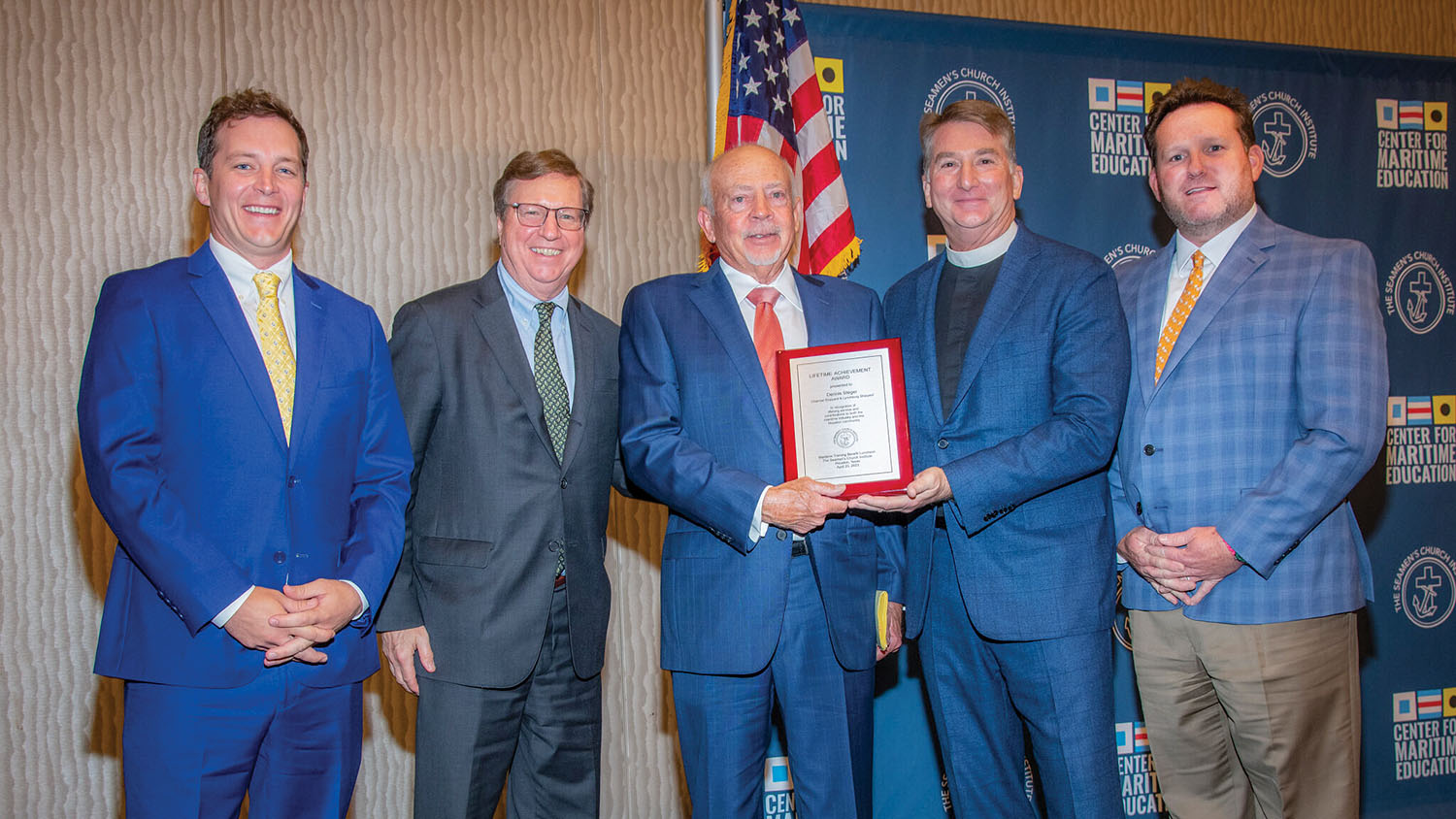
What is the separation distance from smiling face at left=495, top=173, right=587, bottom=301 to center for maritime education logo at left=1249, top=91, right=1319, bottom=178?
3194 millimetres

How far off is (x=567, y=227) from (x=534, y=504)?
78 cm

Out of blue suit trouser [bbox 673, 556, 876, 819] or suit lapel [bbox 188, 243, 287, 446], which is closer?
suit lapel [bbox 188, 243, 287, 446]

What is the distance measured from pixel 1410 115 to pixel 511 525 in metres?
4.38

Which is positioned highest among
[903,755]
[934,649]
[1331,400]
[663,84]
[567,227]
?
[663,84]

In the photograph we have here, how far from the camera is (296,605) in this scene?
6.79ft

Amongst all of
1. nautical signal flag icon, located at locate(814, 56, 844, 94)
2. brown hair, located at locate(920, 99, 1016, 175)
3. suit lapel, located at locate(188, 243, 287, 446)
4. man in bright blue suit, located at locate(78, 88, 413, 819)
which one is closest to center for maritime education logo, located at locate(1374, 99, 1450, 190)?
nautical signal flag icon, located at locate(814, 56, 844, 94)

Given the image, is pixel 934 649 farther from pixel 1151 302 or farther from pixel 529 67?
pixel 529 67

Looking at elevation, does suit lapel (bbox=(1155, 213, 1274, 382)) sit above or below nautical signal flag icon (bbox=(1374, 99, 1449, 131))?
below

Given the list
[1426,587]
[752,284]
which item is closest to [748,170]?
[752,284]

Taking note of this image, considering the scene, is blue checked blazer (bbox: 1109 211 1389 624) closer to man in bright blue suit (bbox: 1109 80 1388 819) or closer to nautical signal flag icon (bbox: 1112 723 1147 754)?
man in bright blue suit (bbox: 1109 80 1388 819)

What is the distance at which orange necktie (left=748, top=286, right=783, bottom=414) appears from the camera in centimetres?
246

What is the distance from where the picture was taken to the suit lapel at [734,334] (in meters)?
2.39

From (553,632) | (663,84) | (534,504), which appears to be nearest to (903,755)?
(553,632)

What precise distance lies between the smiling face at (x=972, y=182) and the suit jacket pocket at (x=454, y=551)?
153cm
